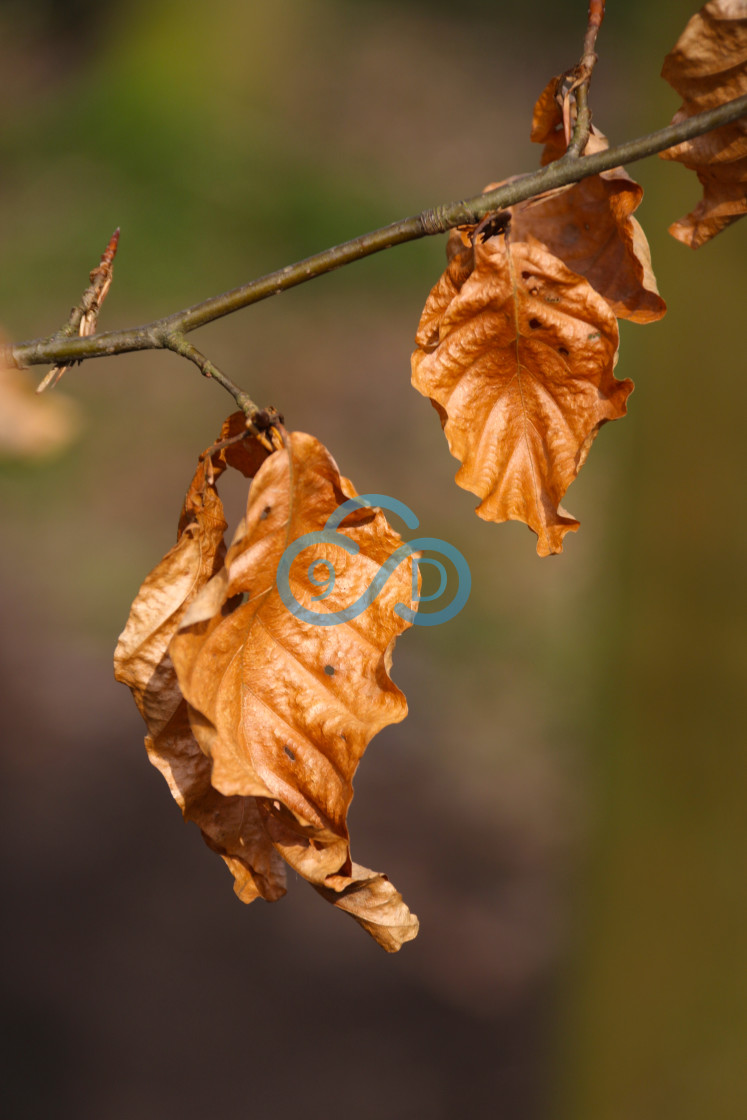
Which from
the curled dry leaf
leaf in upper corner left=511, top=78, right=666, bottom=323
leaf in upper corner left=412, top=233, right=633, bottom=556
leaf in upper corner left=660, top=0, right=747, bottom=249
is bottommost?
the curled dry leaf

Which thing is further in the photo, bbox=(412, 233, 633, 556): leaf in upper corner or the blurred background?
the blurred background

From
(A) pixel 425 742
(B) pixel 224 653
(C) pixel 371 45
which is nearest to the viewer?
(B) pixel 224 653

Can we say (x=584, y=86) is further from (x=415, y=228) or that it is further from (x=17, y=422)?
(x=17, y=422)

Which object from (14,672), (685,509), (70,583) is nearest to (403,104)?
(685,509)

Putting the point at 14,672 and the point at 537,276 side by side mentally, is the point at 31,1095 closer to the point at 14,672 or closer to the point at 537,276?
the point at 14,672

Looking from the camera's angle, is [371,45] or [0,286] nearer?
A: [0,286]

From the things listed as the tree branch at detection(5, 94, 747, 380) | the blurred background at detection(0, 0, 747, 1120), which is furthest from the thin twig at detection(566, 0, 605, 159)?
the blurred background at detection(0, 0, 747, 1120)

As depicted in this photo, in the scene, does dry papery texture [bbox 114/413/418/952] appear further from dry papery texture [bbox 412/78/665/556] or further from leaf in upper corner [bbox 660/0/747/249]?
leaf in upper corner [bbox 660/0/747/249]

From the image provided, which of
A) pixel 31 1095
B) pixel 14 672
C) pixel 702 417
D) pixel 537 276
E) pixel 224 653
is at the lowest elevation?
pixel 31 1095
